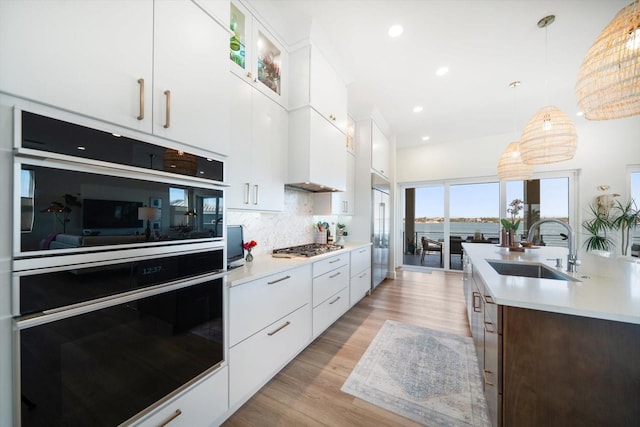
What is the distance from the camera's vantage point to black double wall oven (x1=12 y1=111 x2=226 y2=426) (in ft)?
2.39

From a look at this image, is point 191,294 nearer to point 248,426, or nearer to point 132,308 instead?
point 132,308

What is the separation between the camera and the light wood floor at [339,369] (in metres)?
1.48

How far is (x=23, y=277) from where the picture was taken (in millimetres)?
715

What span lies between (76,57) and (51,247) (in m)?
0.66

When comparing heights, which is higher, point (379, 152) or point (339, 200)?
point (379, 152)

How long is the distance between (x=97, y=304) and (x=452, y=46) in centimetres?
347

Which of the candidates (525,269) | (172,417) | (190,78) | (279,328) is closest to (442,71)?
(525,269)

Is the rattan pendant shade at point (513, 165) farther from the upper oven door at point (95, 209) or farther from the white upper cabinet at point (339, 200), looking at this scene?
the upper oven door at point (95, 209)

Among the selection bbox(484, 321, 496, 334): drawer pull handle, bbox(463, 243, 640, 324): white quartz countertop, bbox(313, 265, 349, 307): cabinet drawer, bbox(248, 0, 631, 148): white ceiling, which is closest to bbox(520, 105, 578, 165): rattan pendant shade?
bbox(248, 0, 631, 148): white ceiling

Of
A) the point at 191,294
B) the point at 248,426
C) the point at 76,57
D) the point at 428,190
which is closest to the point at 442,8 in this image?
the point at 76,57

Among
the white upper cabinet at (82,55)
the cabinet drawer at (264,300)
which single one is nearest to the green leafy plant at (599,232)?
the cabinet drawer at (264,300)

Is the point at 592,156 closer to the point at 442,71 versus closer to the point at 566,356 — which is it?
the point at 442,71

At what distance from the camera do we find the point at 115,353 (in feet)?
3.00

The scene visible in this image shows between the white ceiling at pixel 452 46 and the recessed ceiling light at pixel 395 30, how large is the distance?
0.14 ft
